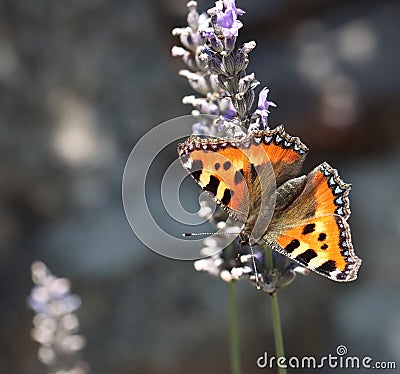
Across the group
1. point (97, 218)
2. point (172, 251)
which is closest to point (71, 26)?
point (97, 218)

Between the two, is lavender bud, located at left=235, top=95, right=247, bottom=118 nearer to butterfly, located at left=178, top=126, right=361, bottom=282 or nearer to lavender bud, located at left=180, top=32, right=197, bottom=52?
butterfly, located at left=178, top=126, right=361, bottom=282

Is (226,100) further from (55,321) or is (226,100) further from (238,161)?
(55,321)

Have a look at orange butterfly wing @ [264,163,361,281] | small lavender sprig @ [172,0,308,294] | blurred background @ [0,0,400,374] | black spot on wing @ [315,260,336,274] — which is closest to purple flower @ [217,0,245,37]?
small lavender sprig @ [172,0,308,294]

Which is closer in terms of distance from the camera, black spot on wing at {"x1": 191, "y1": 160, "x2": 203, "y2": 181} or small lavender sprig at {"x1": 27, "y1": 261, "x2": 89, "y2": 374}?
black spot on wing at {"x1": 191, "y1": 160, "x2": 203, "y2": 181}

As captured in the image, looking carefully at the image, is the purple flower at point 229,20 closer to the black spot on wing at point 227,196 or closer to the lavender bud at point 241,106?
the lavender bud at point 241,106

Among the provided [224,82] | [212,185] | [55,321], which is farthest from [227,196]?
[55,321]

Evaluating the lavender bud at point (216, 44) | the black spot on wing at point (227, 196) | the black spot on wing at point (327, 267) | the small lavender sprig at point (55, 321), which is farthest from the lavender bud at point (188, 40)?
the small lavender sprig at point (55, 321)
